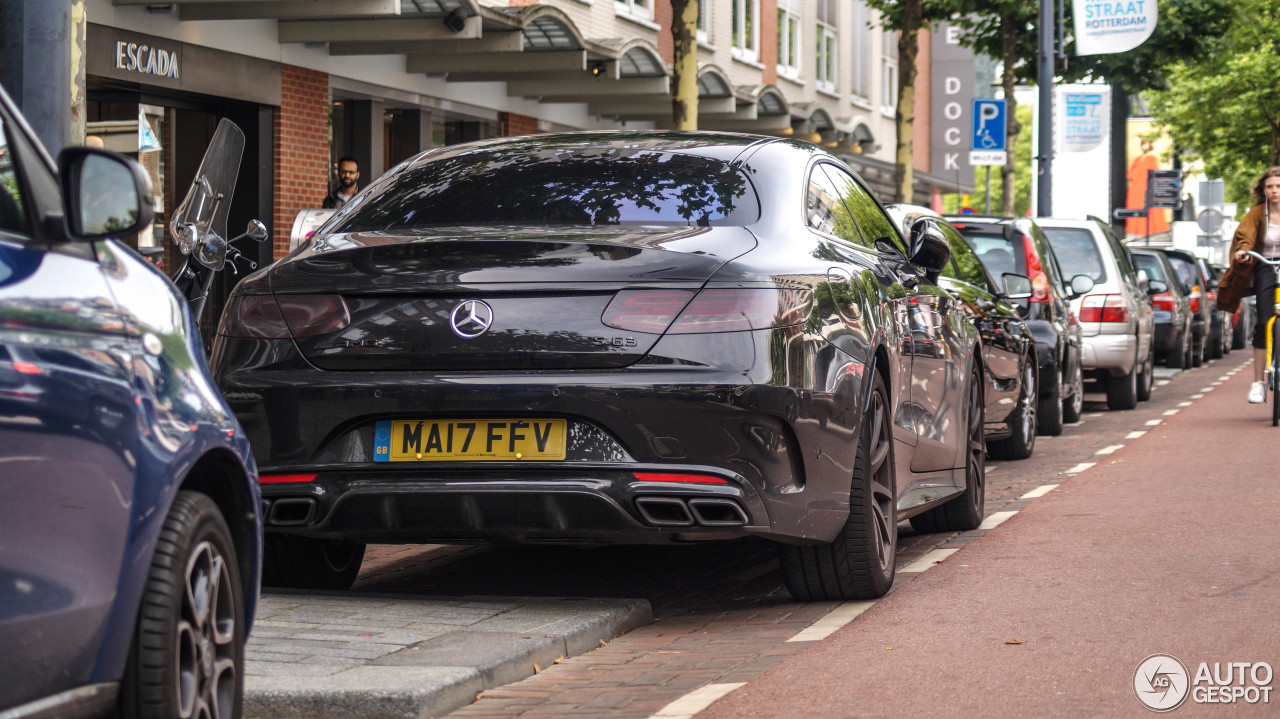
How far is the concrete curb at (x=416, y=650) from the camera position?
4594 mm

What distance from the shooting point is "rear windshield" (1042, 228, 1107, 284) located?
55.7 ft

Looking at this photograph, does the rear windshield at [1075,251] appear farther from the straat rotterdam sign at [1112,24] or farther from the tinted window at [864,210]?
the tinted window at [864,210]

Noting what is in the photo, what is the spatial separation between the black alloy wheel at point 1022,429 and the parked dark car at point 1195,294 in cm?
1455

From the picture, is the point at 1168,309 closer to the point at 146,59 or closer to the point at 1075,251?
the point at 1075,251

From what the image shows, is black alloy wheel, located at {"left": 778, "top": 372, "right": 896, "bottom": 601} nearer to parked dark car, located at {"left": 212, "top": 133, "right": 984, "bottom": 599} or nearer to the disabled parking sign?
parked dark car, located at {"left": 212, "top": 133, "right": 984, "bottom": 599}

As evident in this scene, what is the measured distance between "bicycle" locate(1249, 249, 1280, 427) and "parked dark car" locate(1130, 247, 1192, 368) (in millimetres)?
5732

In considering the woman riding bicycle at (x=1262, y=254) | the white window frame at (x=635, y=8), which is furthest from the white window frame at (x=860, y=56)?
the woman riding bicycle at (x=1262, y=254)

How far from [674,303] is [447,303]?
0.67 meters

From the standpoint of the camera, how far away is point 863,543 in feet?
20.4

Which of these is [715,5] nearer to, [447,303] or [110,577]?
[447,303]

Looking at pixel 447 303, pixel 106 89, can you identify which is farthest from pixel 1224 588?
pixel 106 89

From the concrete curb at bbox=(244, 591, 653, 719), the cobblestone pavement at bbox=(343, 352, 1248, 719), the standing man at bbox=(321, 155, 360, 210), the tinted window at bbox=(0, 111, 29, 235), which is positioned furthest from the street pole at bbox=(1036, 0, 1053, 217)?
the tinted window at bbox=(0, 111, 29, 235)

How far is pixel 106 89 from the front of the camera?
1597 centimetres

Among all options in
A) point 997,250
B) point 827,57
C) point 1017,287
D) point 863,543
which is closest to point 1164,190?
point 827,57
